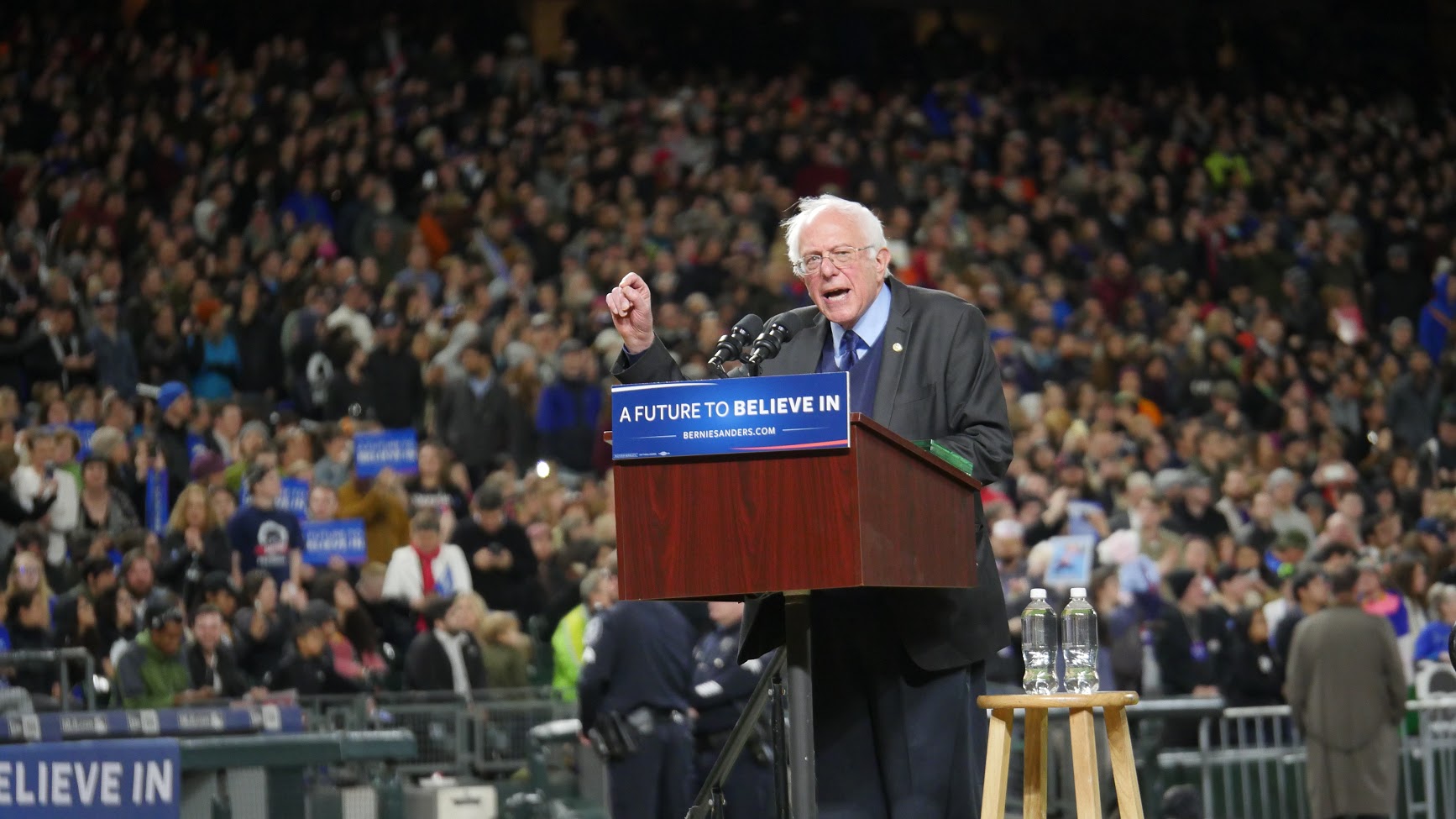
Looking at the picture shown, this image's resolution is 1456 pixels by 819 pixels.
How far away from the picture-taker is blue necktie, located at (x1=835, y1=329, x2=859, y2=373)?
4578 mm

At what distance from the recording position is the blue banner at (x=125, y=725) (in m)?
6.50

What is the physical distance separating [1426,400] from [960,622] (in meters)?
14.2

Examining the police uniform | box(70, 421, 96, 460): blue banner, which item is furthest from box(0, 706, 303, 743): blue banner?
box(70, 421, 96, 460): blue banner

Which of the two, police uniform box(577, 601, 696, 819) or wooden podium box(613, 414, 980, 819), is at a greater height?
wooden podium box(613, 414, 980, 819)

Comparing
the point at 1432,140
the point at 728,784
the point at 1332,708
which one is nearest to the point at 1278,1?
the point at 1432,140

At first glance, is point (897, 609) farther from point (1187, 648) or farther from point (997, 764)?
point (1187, 648)

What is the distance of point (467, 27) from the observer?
66.1ft

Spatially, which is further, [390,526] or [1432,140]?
[1432,140]

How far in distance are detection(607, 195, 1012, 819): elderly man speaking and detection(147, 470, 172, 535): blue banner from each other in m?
8.09

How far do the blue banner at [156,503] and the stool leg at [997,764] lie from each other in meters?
8.30

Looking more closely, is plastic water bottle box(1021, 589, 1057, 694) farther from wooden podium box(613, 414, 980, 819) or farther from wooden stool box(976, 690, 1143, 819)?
wooden podium box(613, 414, 980, 819)

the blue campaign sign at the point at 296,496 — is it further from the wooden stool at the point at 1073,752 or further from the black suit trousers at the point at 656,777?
the wooden stool at the point at 1073,752

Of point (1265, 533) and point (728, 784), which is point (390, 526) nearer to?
point (728, 784)

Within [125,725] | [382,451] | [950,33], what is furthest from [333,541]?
[950,33]
